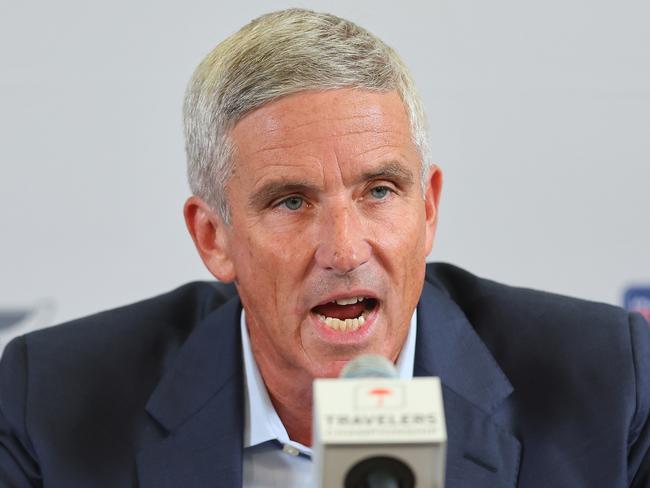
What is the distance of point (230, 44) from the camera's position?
223 cm

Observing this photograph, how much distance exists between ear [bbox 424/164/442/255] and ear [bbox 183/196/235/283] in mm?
421

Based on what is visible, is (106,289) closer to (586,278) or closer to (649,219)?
(586,278)

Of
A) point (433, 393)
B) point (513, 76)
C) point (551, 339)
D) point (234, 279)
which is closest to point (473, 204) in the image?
point (513, 76)

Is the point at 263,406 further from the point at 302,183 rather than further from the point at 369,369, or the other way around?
the point at 369,369

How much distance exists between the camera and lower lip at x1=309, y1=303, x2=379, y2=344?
2.07 meters

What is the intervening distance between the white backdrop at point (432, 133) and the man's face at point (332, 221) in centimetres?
111

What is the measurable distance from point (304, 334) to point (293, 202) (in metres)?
0.25

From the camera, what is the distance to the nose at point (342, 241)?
201 centimetres

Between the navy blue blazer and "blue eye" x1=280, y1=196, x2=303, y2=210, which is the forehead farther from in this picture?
the navy blue blazer

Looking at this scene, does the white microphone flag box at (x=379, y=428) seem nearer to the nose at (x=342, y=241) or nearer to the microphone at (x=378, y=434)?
the microphone at (x=378, y=434)

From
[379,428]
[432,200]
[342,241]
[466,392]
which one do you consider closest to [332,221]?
[342,241]

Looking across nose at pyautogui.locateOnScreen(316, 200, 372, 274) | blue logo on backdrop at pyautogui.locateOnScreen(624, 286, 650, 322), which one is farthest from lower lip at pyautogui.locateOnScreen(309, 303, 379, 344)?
blue logo on backdrop at pyautogui.locateOnScreen(624, 286, 650, 322)

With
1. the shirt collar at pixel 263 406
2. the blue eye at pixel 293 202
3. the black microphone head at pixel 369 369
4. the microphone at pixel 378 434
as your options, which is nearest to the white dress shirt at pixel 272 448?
the shirt collar at pixel 263 406

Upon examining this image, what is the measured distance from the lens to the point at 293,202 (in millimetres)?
2143
